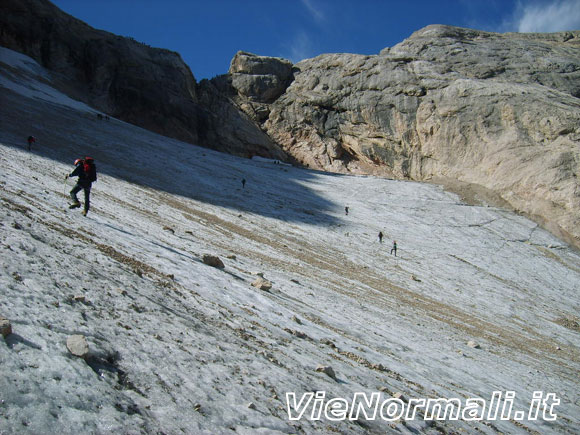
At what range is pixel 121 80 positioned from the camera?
59.2m

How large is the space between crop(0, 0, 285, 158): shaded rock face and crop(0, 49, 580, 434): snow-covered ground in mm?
30011

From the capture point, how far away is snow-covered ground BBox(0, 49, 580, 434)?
401 cm

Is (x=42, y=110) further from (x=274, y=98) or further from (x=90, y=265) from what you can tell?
(x=274, y=98)

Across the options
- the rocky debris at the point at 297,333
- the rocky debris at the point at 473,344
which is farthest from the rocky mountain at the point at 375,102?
the rocky debris at the point at 297,333

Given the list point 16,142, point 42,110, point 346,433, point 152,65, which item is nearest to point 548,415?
point 346,433

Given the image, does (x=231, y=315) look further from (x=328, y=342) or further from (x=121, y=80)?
(x=121, y=80)

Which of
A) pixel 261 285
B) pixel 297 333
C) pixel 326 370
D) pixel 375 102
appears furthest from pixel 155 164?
pixel 375 102

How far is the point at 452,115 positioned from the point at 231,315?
53.7 m

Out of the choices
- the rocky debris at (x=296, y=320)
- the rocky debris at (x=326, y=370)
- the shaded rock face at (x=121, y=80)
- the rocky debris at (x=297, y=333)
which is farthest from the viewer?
the shaded rock face at (x=121, y=80)

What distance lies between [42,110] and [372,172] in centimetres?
4245

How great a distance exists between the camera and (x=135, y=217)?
14406 millimetres

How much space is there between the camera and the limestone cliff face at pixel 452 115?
4422 centimetres

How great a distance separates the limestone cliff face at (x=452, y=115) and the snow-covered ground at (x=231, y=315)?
791 inches

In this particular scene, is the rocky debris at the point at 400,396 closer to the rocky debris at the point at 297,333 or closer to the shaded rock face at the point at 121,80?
the rocky debris at the point at 297,333
